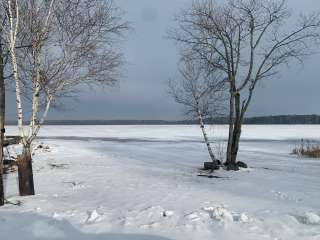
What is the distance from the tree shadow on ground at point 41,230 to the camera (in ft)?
22.3

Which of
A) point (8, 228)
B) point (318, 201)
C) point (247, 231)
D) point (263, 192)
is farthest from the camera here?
point (263, 192)

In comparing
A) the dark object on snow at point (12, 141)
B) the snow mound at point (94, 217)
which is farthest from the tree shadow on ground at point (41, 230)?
the dark object on snow at point (12, 141)

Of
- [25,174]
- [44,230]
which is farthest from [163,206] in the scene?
[25,174]

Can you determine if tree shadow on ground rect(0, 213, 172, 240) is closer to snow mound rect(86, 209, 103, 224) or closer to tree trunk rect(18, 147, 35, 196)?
snow mound rect(86, 209, 103, 224)

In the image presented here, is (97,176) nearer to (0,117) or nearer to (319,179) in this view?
(0,117)

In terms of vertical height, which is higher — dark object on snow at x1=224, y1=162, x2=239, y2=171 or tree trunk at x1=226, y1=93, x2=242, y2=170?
tree trunk at x1=226, y1=93, x2=242, y2=170

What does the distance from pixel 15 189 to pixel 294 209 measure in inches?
295

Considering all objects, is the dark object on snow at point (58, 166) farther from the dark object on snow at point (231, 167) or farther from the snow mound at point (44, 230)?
the snow mound at point (44, 230)

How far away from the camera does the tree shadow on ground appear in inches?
268

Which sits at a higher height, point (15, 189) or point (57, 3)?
point (57, 3)

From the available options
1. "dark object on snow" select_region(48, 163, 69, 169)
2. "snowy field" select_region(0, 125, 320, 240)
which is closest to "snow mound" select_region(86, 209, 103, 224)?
"snowy field" select_region(0, 125, 320, 240)

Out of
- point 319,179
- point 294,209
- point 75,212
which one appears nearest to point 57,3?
point 75,212

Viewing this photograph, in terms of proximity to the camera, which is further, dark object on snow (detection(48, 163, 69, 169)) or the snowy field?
dark object on snow (detection(48, 163, 69, 169))

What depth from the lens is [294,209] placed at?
8438 millimetres
